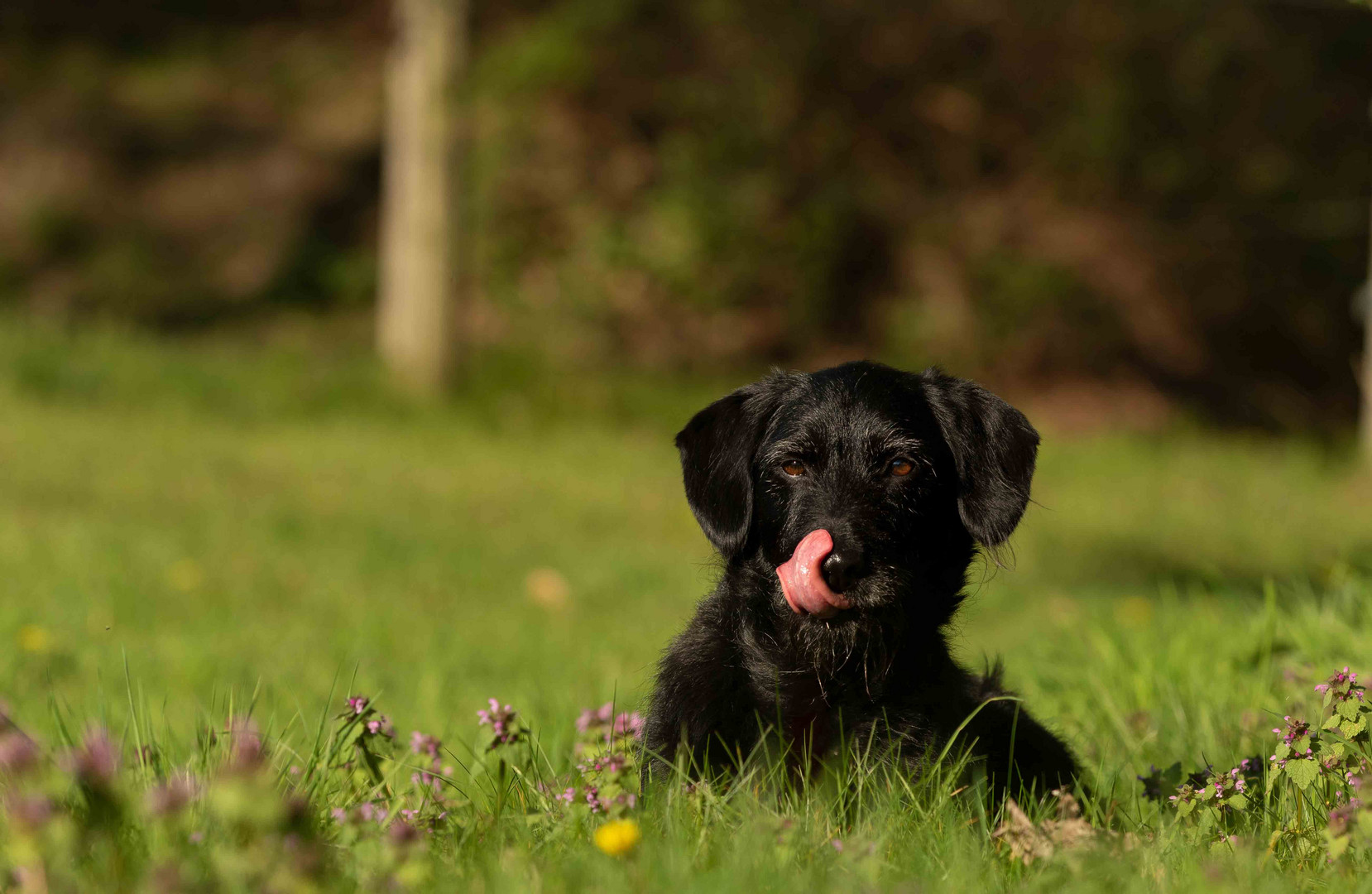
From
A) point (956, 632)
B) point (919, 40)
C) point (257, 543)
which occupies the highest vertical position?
point (919, 40)

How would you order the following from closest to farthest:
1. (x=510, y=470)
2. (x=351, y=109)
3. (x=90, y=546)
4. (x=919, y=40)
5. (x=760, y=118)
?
(x=90, y=546), (x=510, y=470), (x=760, y=118), (x=919, y=40), (x=351, y=109)

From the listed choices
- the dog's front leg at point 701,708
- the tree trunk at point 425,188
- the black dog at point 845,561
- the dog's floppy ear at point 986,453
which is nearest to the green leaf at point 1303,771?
the black dog at point 845,561

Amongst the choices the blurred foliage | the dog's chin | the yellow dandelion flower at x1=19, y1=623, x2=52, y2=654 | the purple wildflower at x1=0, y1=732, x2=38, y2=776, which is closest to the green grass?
the yellow dandelion flower at x1=19, y1=623, x2=52, y2=654

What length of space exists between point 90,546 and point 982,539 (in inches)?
219

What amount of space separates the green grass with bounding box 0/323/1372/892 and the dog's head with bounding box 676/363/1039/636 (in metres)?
0.34

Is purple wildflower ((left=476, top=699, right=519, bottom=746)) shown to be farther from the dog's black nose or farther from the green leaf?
the green leaf

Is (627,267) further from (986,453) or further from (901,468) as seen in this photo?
(901,468)

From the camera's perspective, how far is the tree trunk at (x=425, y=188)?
11984mm

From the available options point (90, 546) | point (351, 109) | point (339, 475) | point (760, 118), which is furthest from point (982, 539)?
point (351, 109)

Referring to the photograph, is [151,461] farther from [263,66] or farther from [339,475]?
[263,66]

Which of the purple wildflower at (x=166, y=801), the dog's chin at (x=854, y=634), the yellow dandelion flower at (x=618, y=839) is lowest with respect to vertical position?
the yellow dandelion flower at (x=618, y=839)

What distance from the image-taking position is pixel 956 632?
10.6 feet

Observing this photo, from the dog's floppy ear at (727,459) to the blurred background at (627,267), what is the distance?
402cm

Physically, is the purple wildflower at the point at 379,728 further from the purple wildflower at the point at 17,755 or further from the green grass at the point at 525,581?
the purple wildflower at the point at 17,755
